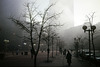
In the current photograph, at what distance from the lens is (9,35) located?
87.9 metres

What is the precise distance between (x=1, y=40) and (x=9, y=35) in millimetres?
10295

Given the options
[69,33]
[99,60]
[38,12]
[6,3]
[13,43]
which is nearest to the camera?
[38,12]

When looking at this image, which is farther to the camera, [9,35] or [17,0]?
[17,0]

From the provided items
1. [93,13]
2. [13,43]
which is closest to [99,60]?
[93,13]

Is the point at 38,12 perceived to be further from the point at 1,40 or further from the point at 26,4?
the point at 1,40

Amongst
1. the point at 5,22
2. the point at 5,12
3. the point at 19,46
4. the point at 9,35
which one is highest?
the point at 5,12

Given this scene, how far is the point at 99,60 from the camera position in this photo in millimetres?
16938

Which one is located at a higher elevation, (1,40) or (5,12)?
(5,12)

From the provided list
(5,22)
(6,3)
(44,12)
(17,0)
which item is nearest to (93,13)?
(44,12)

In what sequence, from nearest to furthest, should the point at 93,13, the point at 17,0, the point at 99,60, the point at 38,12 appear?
the point at 38,12
the point at 99,60
the point at 93,13
the point at 17,0

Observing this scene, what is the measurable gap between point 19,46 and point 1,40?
45.3ft

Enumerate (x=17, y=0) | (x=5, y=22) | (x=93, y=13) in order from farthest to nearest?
1. (x=17, y=0)
2. (x=5, y=22)
3. (x=93, y=13)

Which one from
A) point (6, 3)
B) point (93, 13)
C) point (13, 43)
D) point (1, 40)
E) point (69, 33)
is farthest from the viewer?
point (69, 33)

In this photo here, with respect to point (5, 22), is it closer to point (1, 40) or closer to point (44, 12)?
point (1, 40)
